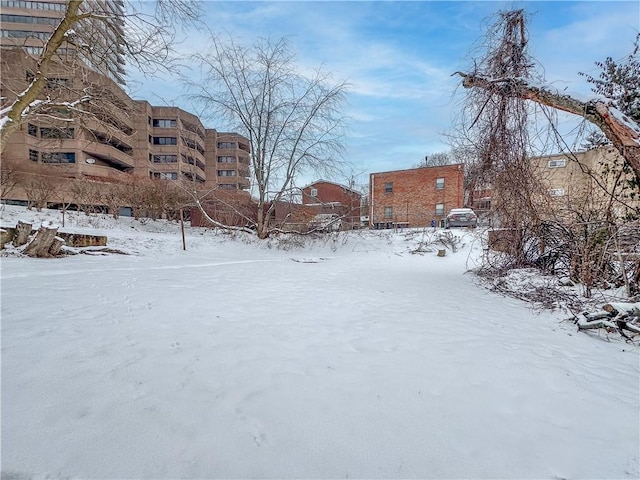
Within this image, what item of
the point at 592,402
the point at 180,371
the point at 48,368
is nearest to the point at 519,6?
the point at 592,402

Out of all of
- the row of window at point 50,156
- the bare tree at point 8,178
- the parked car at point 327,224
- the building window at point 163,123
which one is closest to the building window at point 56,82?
the bare tree at point 8,178

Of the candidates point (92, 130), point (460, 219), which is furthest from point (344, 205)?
point (92, 130)

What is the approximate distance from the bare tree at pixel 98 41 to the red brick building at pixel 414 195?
56.1 ft

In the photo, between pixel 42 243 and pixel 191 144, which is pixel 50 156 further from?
pixel 42 243

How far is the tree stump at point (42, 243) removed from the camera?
6.31 m

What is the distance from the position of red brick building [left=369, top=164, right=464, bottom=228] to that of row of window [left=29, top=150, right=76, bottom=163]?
74.6 ft

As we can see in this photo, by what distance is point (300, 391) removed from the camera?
1.87m

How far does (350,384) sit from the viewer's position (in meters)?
1.98

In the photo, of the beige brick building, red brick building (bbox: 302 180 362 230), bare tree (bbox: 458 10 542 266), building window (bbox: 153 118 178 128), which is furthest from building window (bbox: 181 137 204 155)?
the beige brick building

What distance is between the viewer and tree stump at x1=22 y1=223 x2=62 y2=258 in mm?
6309

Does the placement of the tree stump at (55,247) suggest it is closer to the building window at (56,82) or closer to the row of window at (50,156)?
the building window at (56,82)

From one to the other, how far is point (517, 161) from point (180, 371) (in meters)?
5.79

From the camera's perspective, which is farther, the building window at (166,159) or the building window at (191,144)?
the building window at (166,159)

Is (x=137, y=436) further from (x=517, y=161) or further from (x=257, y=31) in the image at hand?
(x=257, y=31)
